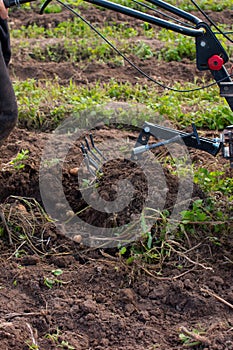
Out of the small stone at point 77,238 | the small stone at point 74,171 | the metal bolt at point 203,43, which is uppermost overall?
the metal bolt at point 203,43

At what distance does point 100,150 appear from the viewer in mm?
4492

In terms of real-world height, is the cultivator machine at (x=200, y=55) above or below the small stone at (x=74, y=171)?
above

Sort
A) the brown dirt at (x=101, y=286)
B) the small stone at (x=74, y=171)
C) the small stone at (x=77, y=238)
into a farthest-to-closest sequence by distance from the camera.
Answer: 1. the small stone at (x=74, y=171)
2. the small stone at (x=77, y=238)
3. the brown dirt at (x=101, y=286)

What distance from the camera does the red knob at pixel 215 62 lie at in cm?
364

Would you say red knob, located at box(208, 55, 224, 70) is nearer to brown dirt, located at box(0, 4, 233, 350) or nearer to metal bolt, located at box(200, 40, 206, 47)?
metal bolt, located at box(200, 40, 206, 47)

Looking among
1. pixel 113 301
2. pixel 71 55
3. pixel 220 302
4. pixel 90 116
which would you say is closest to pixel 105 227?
pixel 113 301

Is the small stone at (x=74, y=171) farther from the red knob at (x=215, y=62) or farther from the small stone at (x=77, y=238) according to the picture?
the red knob at (x=215, y=62)

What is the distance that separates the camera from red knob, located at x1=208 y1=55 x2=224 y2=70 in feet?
11.9

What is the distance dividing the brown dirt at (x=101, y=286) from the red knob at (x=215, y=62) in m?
0.80

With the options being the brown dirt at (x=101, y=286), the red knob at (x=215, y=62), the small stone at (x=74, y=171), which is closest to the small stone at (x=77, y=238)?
the brown dirt at (x=101, y=286)

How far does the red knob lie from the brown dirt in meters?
0.80

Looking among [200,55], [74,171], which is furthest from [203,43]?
[74,171]

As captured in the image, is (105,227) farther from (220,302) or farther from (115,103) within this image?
(115,103)

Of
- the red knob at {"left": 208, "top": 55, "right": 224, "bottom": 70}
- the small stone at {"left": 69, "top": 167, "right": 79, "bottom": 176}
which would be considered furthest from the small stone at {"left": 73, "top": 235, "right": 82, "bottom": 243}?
the red knob at {"left": 208, "top": 55, "right": 224, "bottom": 70}
